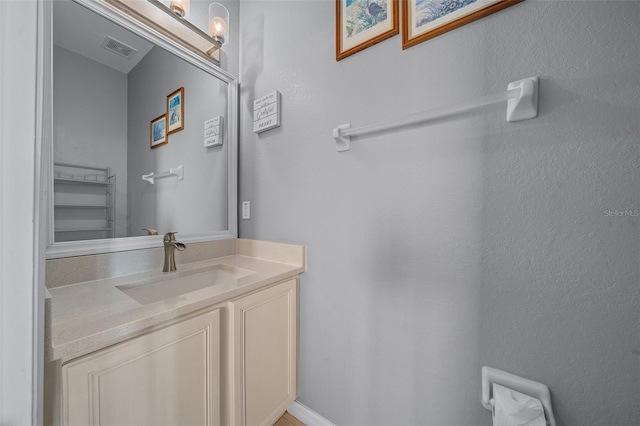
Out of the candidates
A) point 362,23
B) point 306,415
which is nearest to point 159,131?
point 362,23

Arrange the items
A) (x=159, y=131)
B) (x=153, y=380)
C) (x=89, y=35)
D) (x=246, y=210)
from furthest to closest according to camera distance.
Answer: (x=246, y=210) → (x=159, y=131) → (x=89, y=35) → (x=153, y=380)

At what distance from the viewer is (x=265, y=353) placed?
3.05 feet

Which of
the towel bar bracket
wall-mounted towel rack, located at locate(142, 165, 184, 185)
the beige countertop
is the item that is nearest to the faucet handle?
the beige countertop

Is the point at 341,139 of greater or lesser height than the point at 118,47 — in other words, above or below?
below

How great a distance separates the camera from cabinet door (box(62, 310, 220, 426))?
0.52 metres

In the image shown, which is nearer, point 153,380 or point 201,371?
point 153,380

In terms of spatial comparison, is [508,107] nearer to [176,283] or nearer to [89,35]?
[176,283]

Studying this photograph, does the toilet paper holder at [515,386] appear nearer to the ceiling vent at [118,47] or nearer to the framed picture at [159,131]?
the framed picture at [159,131]

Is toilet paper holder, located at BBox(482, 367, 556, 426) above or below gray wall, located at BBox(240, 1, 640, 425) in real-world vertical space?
below

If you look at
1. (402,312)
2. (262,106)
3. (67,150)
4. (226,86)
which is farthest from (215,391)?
(226,86)

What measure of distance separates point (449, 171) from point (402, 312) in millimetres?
523

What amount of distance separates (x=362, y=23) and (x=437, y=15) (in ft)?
0.93

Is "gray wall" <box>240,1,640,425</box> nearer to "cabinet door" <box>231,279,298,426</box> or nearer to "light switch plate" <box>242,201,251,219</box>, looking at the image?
"cabinet door" <box>231,279,298,426</box>

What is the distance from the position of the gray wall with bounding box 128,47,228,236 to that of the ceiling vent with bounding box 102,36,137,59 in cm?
5
